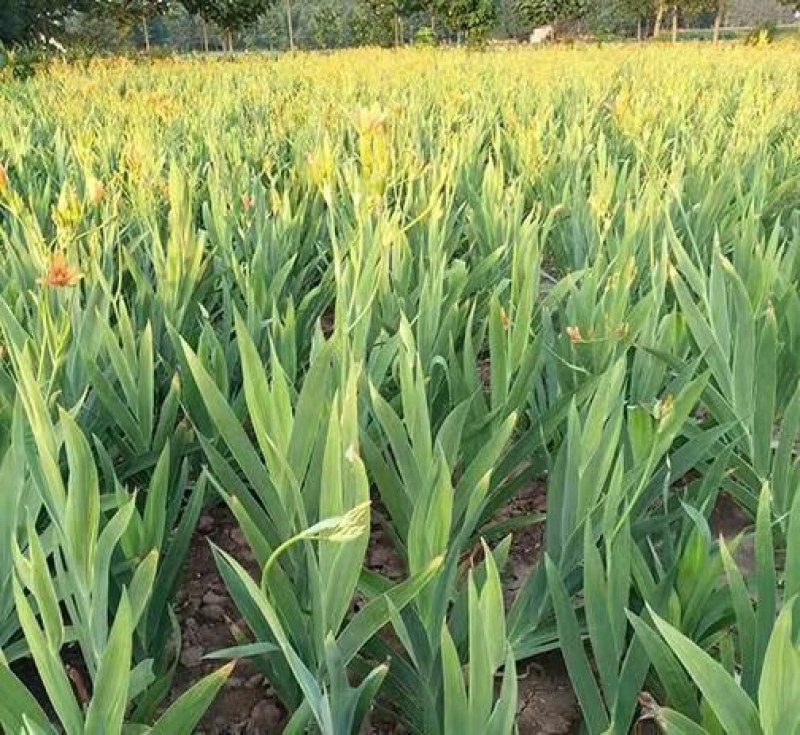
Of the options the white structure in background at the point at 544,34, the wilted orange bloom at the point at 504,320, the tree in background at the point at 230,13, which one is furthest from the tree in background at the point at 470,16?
the wilted orange bloom at the point at 504,320

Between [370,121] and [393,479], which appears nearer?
[393,479]

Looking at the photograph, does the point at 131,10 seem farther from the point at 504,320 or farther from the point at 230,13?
the point at 504,320

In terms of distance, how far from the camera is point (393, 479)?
0.82 metres

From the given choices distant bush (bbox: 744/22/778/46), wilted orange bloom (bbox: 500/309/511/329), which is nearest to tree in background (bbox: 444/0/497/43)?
distant bush (bbox: 744/22/778/46)

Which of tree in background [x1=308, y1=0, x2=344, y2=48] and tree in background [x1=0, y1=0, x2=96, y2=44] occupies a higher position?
tree in background [x1=0, y1=0, x2=96, y2=44]

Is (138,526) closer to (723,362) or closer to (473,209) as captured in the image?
(723,362)

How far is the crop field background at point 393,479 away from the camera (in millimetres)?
619

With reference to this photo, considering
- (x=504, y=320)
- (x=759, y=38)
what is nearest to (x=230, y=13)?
(x=759, y=38)

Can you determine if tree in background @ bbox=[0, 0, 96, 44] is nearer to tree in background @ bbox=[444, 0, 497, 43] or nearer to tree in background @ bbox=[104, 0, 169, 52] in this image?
tree in background @ bbox=[104, 0, 169, 52]

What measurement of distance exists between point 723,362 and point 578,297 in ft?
0.74

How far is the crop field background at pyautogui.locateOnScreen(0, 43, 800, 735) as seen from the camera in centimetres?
62

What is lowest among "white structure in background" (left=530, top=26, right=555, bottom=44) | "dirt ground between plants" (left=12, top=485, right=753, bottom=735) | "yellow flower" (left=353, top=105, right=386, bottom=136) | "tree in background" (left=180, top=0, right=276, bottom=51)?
"white structure in background" (left=530, top=26, right=555, bottom=44)

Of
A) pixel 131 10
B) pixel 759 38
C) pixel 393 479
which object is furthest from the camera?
pixel 131 10

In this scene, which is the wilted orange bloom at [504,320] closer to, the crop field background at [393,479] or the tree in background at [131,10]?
the crop field background at [393,479]
